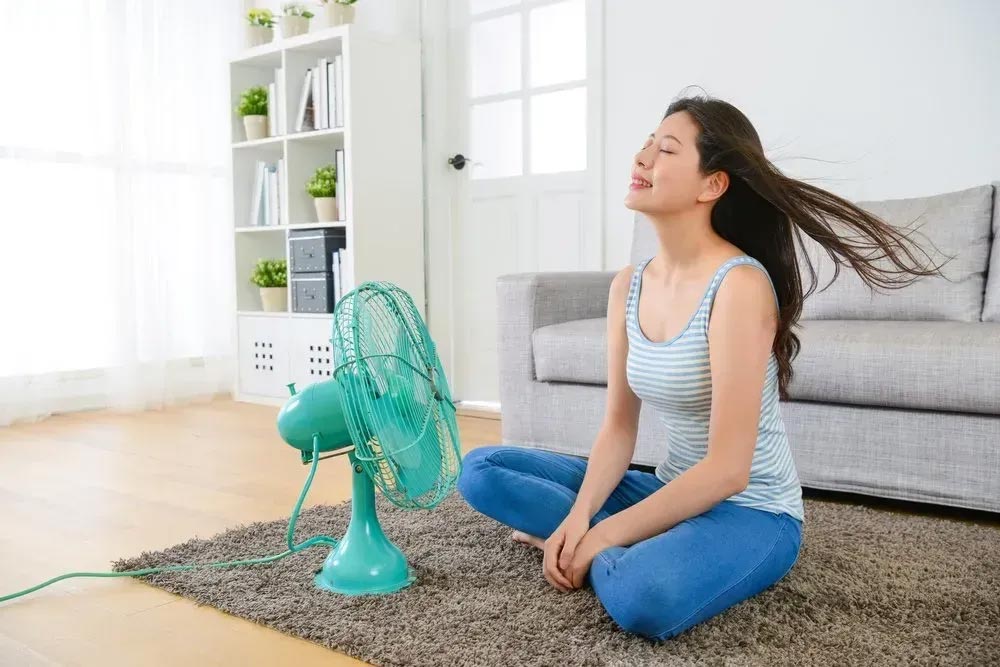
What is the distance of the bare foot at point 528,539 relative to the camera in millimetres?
1741

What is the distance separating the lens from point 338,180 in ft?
12.9

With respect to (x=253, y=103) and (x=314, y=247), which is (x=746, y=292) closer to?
(x=314, y=247)

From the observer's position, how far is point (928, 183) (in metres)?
2.92

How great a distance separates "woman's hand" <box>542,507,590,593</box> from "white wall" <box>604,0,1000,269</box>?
6.37 ft

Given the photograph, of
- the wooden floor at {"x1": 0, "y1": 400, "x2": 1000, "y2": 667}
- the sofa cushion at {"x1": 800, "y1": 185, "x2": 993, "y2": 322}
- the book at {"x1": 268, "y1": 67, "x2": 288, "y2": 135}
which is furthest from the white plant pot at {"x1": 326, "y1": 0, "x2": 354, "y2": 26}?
the sofa cushion at {"x1": 800, "y1": 185, "x2": 993, "y2": 322}

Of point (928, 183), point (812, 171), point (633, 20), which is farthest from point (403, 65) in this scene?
point (928, 183)

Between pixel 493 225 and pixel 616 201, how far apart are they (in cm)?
61

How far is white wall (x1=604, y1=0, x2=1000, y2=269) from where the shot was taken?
2.84m

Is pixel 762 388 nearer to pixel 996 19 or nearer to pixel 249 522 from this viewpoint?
pixel 249 522

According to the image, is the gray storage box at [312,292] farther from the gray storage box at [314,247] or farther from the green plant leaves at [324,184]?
the green plant leaves at [324,184]

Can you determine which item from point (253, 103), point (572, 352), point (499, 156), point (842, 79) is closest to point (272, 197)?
point (253, 103)

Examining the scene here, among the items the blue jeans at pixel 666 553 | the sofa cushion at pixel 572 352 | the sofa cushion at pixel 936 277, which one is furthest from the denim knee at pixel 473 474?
the sofa cushion at pixel 936 277

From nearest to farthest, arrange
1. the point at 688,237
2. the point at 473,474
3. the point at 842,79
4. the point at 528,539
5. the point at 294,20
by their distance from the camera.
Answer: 1. the point at 688,237
2. the point at 473,474
3. the point at 528,539
4. the point at 842,79
5. the point at 294,20

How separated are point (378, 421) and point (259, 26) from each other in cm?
323
